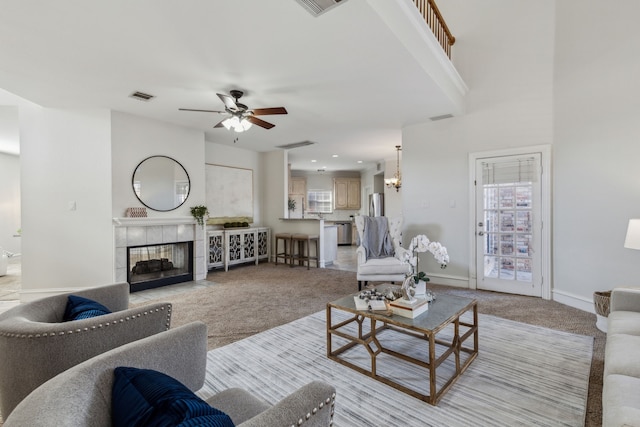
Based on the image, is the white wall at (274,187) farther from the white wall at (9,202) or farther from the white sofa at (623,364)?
the white wall at (9,202)

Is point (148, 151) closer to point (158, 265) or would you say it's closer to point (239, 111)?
point (158, 265)

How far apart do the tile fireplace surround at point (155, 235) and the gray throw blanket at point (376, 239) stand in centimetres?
276

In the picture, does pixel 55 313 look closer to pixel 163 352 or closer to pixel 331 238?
pixel 163 352

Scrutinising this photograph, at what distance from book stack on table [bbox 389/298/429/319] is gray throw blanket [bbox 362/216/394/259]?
220 cm

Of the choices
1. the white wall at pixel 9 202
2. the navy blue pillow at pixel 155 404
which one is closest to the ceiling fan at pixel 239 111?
the navy blue pillow at pixel 155 404

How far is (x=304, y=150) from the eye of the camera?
277 inches

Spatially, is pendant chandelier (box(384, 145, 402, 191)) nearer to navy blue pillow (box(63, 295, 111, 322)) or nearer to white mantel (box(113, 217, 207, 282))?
white mantel (box(113, 217, 207, 282))

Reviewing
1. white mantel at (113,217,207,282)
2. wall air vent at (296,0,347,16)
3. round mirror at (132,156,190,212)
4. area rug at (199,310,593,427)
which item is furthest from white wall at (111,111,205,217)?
wall air vent at (296,0,347,16)

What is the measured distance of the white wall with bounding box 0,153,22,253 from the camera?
6.94 m

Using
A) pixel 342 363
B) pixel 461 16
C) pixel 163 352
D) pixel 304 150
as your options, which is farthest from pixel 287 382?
pixel 304 150

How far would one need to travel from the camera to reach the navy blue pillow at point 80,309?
153cm

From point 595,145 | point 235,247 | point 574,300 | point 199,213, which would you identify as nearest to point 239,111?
point 199,213

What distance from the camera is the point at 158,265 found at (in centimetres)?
480

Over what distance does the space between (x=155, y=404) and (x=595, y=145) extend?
4331mm
